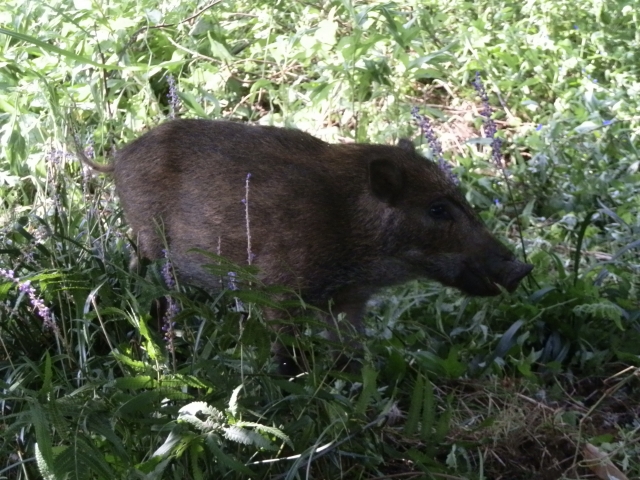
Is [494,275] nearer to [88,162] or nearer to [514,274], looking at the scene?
[514,274]

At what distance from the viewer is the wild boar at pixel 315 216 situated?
15.9ft

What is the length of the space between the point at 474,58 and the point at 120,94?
2553 millimetres

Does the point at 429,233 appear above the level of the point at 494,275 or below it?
above

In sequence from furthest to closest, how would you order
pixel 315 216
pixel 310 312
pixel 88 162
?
pixel 88 162
pixel 315 216
pixel 310 312

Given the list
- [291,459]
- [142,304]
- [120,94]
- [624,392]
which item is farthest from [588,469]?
[120,94]

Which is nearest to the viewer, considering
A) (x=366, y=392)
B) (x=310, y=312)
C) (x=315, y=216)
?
(x=366, y=392)

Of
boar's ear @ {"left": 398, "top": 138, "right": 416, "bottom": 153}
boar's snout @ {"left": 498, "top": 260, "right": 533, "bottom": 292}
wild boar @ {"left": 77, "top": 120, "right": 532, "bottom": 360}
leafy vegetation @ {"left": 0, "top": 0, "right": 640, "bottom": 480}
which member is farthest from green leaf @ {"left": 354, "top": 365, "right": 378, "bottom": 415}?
boar's ear @ {"left": 398, "top": 138, "right": 416, "bottom": 153}

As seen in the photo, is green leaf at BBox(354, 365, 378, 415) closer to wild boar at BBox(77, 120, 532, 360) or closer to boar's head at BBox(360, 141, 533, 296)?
wild boar at BBox(77, 120, 532, 360)

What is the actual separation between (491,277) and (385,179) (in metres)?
0.66

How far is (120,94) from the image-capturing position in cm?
684

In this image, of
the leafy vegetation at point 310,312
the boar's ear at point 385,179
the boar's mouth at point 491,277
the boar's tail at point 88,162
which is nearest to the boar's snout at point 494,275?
the boar's mouth at point 491,277

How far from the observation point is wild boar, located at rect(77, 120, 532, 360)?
15.9ft

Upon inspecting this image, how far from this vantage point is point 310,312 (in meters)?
4.65

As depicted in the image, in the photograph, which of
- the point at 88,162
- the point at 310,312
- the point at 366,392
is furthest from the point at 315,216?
the point at 366,392
